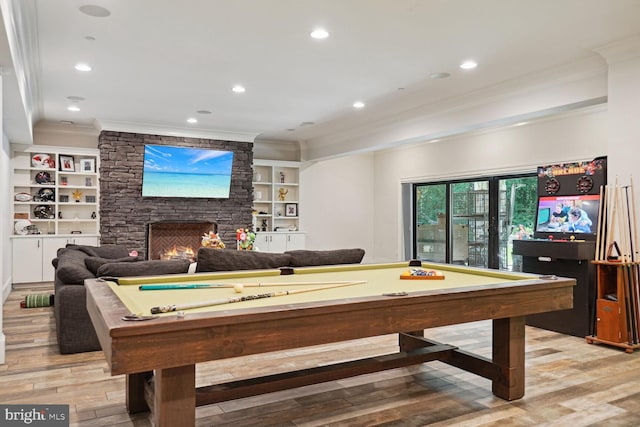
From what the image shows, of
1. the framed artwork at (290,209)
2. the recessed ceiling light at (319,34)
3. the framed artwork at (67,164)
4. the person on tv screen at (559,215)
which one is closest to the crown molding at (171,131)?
the framed artwork at (67,164)

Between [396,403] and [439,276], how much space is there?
33.3 inches

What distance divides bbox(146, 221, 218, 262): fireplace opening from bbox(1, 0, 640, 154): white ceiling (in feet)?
7.90

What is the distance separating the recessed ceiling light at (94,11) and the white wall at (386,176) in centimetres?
610

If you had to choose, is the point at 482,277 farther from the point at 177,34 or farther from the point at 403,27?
the point at 177,34

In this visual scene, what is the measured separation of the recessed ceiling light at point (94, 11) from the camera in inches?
149

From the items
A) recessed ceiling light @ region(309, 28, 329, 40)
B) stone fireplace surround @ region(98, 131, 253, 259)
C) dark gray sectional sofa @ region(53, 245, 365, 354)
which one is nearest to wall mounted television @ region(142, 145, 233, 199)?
stone fireplace surround @ region(98, 131, 253, 259)

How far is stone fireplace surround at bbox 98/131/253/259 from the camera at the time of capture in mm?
8141

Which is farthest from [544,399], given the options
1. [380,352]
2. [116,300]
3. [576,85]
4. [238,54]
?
[238,54]

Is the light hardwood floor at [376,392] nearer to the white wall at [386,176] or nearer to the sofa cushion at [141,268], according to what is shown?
the sofa cushion at [141,268]

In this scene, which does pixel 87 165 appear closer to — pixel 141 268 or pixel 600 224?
pixel 141 268

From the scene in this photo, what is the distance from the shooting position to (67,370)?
3574mm

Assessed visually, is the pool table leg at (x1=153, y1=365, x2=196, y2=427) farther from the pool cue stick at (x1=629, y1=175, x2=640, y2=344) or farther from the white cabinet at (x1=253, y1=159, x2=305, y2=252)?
the white cabinet at (x1=253, y1=159, x2=305, y2=252)

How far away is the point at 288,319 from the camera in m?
2.03

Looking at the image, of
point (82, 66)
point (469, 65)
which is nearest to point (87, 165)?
point (82, 66)
